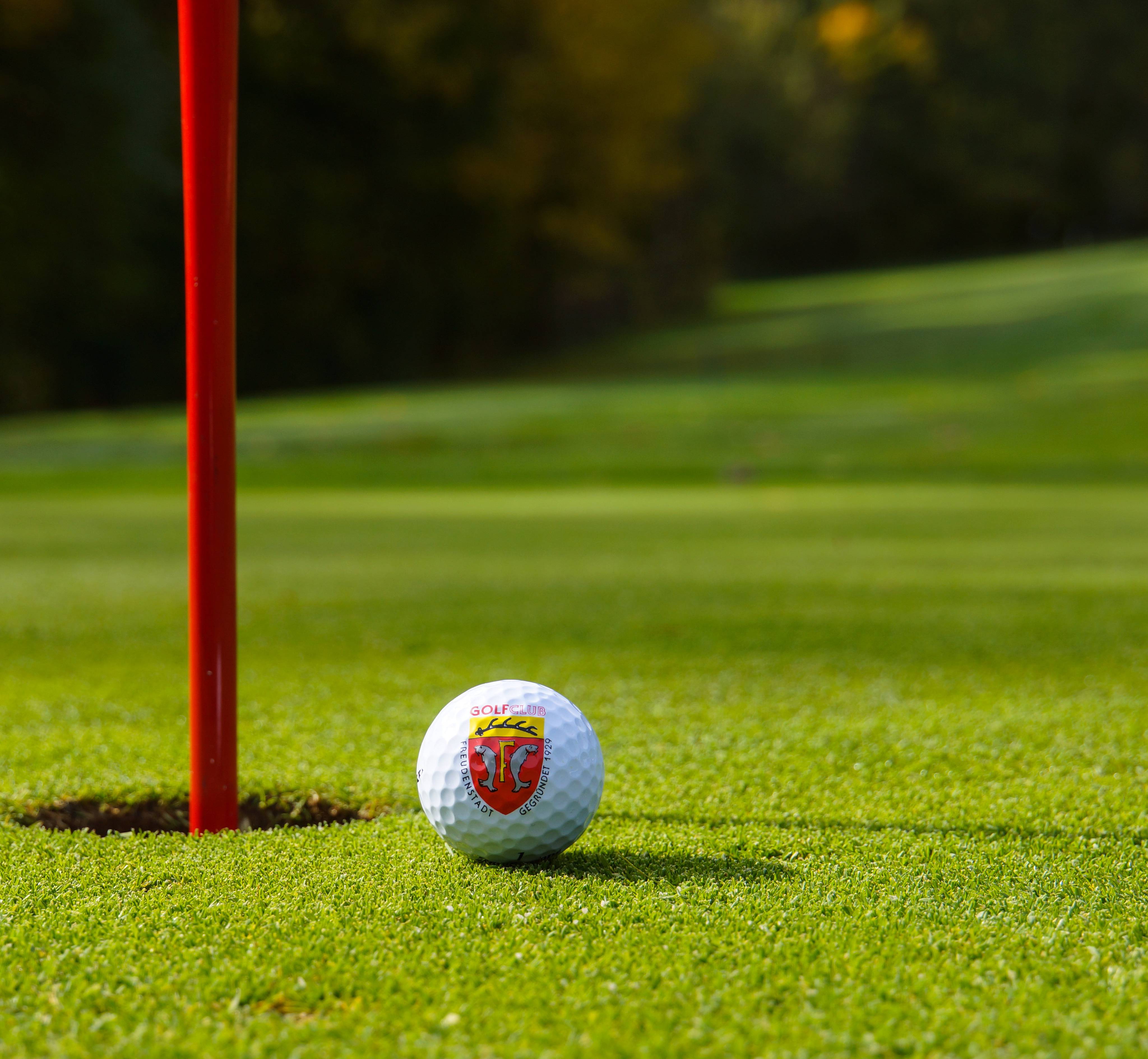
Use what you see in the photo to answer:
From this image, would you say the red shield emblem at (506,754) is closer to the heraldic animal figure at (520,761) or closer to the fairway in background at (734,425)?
the heraldic animal figure at (520,761)

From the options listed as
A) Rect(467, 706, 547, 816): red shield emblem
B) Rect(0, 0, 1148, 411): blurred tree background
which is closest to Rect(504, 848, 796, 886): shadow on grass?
Rect(467, 706, 547, 816): red shield emblem

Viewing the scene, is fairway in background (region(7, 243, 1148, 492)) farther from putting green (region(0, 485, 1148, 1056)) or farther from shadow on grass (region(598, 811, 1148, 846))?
shadow on grass (region(598, 811, 1148, 846))

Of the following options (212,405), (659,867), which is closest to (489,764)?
Result: (659,867)

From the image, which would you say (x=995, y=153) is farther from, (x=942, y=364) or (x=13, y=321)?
(x=13, y=321)

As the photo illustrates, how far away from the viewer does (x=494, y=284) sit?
97.0 ft

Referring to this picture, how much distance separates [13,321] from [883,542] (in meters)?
20.7

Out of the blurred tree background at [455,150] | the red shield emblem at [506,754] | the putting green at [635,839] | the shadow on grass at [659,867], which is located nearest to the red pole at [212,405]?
the putting green at [635,839]

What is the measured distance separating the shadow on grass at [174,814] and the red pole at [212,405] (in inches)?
12.5

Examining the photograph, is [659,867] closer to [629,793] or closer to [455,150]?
[629,793]

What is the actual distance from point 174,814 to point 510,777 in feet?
2.96

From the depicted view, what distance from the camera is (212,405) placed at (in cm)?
210

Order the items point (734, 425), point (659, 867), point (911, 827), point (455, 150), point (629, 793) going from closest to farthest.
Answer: point (659, 867)
point (911, 827)
point (629, 793)
point (734, 425)
point (455, 150)

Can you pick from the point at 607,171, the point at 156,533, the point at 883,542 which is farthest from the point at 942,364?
the point at 156,533

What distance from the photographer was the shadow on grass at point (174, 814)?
241cm
